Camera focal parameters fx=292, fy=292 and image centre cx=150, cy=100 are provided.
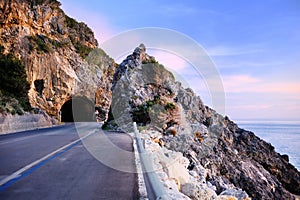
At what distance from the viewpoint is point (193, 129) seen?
27453 millimetres

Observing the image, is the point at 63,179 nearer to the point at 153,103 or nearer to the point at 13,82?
the point at 153,103

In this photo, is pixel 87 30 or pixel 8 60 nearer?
pixel 8 60

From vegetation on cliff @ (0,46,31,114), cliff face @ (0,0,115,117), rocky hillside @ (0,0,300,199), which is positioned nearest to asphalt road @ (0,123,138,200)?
rocky hillside @ (0,0,300,199)

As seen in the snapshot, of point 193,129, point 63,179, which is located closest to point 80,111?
point 193,129

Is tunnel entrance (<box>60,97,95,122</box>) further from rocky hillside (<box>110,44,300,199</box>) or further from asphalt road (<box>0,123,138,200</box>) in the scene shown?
asphalt road (<box>0,123,138,200</box>)

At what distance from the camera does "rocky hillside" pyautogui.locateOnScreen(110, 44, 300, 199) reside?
2033 centimetres

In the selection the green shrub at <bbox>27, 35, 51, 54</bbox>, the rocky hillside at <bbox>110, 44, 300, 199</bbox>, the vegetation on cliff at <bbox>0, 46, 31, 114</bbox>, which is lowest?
the rocky hillside at <bbox>110, 44, 300, 199</bbox>

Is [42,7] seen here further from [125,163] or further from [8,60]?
[125,163]

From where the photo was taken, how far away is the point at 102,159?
377 inches

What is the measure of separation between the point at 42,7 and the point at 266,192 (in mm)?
43824

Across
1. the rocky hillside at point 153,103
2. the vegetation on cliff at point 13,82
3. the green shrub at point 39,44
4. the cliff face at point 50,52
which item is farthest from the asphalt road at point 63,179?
the green shrub at point 39,44

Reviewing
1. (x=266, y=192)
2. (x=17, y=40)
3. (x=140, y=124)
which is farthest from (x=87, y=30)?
(x=266, y=192)

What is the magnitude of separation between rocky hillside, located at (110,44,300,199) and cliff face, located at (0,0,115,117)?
1608cm

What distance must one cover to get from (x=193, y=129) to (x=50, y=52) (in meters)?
29.0
